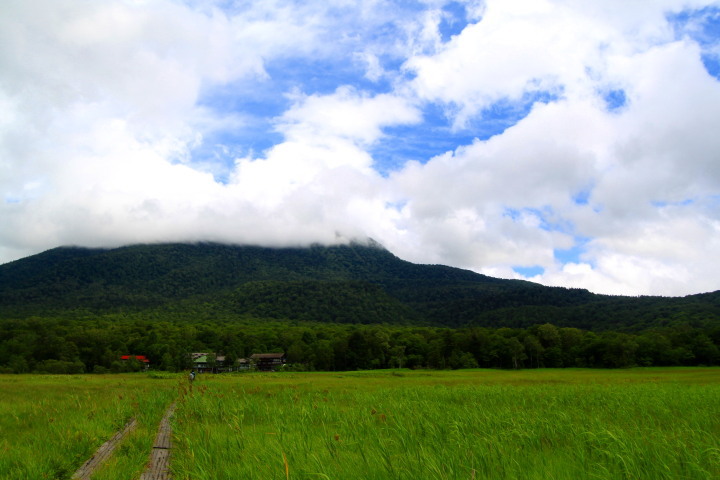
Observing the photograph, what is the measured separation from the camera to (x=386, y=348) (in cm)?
9631

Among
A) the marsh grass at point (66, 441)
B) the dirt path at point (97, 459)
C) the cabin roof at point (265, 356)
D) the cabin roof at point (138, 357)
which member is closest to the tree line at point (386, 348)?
the cabin roof at point (138, 357)

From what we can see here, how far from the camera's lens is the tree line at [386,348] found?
242 feet

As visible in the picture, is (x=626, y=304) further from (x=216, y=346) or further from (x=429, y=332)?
(x=216, y=346)

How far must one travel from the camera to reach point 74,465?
23.7ft

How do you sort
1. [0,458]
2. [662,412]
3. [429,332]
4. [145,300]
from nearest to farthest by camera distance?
[0,458] → [662,412] → [429,332] → [145,300]

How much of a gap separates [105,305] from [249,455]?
8109 inches

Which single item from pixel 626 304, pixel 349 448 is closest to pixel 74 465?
pixel 349 448

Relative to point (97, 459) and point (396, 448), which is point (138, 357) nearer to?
point (97, 459)

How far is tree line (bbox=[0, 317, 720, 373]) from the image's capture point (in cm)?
7375

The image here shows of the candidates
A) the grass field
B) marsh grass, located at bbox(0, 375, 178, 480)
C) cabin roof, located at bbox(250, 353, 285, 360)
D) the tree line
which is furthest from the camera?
cabin roof, located at bbox(250, 353, 285, 360)

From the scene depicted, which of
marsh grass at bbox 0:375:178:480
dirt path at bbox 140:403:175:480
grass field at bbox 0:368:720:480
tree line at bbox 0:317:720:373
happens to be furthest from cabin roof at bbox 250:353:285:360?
dirt path at bbox 140:403:175:480

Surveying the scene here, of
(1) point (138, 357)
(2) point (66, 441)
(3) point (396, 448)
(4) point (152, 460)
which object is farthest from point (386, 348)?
(3) point (396, 448)

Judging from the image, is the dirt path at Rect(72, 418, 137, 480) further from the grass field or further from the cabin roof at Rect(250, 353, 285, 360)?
the cabin roof at Rect(250, 353, 285, 360)

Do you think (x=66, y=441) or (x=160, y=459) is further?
(x=66, y=441)
